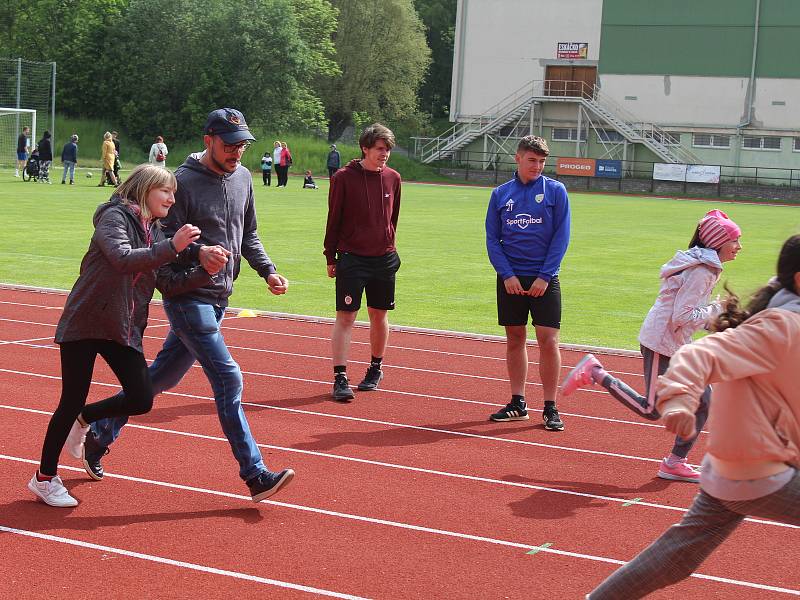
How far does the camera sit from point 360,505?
6.33 m

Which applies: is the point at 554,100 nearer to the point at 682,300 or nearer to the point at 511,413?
the point at 511,413

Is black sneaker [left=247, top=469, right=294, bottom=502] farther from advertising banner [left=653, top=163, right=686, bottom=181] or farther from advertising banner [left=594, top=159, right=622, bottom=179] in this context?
advertising banner [left=594, top=159, right=622, bottom=179]

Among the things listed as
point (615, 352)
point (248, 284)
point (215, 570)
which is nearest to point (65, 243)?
point (248, 284)

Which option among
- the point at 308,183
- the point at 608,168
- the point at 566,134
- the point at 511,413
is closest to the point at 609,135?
the point at 566,134

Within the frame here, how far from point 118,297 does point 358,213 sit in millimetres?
3798

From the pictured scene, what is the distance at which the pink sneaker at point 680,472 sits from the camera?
7.13 meters

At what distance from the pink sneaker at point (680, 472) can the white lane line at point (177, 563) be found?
282cm

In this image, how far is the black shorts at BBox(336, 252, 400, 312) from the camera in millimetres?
9477

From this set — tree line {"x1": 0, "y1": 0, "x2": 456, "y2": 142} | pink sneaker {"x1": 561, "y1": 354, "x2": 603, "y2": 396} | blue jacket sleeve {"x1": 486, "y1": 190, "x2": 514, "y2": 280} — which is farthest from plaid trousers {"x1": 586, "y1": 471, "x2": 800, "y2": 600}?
tree line {"x1": 0, "y1": 0, "x2": 456, "y2": 142}

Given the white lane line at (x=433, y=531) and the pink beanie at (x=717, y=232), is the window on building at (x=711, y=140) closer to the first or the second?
the pink beanie at (x=717, y=232)

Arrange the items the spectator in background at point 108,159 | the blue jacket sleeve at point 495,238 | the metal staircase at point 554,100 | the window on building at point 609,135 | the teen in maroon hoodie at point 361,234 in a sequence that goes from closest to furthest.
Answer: the blue jacket sleeve at point 495,238, the teen in maroon hoodie at point 361,234, the spectator in background at point 108,159, the metal staircase at point 554,100, the window on building at point 609,135

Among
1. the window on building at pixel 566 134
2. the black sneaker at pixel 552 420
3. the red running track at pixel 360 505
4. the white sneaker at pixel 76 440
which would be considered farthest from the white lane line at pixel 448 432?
the window on building at pixel 566 134

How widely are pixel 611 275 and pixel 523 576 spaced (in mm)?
13949

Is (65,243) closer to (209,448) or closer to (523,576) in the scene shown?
(209,448)
